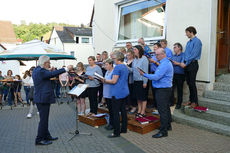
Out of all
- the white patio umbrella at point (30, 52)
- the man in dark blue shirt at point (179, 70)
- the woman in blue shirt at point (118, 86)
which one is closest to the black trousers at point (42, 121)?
the woman in blue shirt at point (118, 86)

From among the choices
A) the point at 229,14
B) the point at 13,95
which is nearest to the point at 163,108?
the point at 229,14

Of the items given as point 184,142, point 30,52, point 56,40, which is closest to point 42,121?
point 184,142

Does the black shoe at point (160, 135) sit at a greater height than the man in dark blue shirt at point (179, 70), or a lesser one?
lesser

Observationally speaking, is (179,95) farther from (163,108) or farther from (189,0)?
(189,0)

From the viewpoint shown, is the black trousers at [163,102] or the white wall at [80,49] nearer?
the black trousers at [163,102]

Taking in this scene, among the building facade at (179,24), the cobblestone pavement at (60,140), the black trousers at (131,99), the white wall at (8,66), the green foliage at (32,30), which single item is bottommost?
the cobblestone pavement at (60,140)

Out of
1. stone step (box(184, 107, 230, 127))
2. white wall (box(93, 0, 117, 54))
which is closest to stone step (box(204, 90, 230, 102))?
stone step (box(184, 107, 230, 127))

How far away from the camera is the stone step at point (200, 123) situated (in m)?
Result: 4.81

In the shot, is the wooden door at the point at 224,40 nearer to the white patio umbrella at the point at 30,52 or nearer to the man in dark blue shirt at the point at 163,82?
the man in dark blue shirt at the point at 163,82

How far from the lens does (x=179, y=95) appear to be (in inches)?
244

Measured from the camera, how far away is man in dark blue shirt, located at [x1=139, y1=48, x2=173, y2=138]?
4.70 metres

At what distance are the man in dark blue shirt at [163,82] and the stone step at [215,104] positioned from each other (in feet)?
4.96

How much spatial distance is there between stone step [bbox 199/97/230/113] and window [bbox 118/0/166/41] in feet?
9.49

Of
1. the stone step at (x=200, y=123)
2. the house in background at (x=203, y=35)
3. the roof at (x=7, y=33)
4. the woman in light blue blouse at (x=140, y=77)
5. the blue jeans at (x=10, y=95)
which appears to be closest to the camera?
the stone step at (x=200, y=123)
